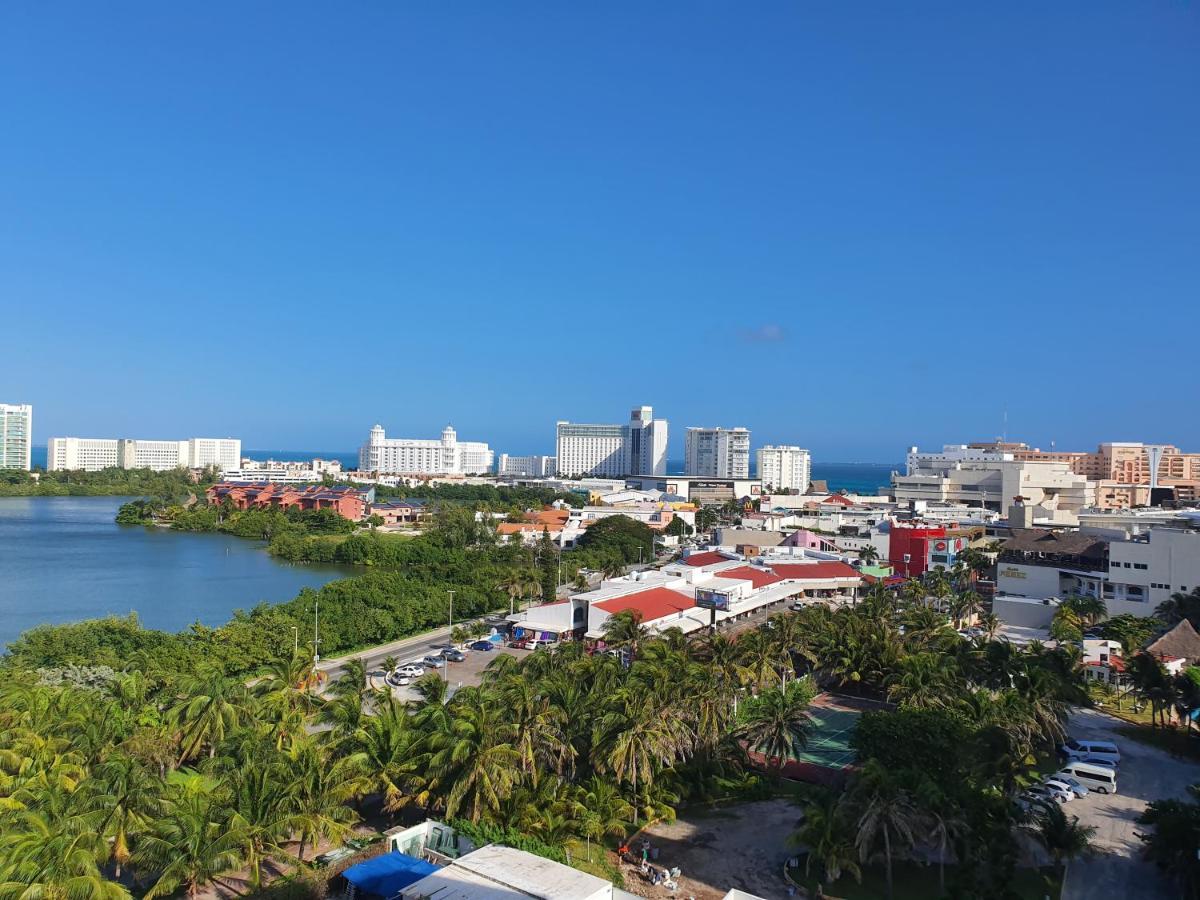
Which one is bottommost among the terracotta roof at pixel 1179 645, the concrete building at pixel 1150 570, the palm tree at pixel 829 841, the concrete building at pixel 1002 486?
the palm tree at pixel 829 841

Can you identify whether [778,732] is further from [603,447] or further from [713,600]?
[603,447]

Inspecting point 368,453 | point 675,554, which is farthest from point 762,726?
point 368,453

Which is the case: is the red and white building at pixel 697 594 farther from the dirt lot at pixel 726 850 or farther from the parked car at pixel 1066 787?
the parked car at pixel 1066 787

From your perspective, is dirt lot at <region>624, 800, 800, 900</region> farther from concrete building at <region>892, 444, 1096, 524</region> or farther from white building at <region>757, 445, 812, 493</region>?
white building at <region>757, 445, 812, 493</region>

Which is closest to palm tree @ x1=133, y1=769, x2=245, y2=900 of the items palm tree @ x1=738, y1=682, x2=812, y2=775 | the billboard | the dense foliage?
palm tree @ x1=738, y1=682, x2=812, y2=775

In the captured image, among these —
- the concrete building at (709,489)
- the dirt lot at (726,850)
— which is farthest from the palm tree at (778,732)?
the concrete building at (709,489)

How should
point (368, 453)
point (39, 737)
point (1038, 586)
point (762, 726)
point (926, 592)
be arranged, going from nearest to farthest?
point (39, 737) < point (762, 726) < point (926, 592) < point (1038, 586) < point (368, 453)

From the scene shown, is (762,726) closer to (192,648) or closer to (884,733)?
(884,733)

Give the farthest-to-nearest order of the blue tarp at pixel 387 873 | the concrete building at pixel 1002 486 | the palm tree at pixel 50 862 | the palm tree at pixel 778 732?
the concrete building at pixel 1002 486, the palm tree at pixel 778 732, the blue tarp at pixel 387 873, the palm tree at pixel 50 862
